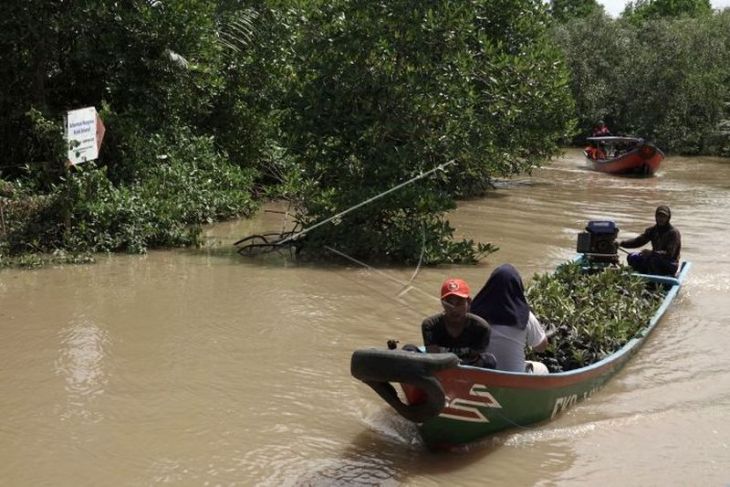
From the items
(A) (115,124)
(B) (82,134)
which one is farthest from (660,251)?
(A) (115,124)

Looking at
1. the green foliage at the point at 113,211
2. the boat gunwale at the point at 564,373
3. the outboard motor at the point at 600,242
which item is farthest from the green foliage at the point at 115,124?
the boat gunwale at the point at 564,373

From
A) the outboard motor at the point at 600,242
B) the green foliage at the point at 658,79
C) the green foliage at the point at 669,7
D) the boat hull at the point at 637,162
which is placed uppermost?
the green foliage at the point at 669,7

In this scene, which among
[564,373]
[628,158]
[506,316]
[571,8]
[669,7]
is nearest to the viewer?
[506,316]

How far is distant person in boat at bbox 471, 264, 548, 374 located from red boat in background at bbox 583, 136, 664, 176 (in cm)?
2187

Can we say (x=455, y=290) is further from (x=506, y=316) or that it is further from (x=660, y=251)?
(x=660, y=251)

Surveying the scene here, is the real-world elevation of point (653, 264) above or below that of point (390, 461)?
above

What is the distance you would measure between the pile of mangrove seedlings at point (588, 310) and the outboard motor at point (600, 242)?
0.67 m

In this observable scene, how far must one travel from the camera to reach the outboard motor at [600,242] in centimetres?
1129

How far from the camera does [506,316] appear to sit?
676 cm

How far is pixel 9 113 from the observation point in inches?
588

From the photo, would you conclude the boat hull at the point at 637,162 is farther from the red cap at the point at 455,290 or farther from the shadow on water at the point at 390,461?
the red cap at the point at 455,290

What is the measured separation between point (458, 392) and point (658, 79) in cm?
3488

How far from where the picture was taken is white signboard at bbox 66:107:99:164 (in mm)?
12281

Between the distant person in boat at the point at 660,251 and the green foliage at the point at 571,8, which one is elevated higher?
the green foliage at the point at 571,8
